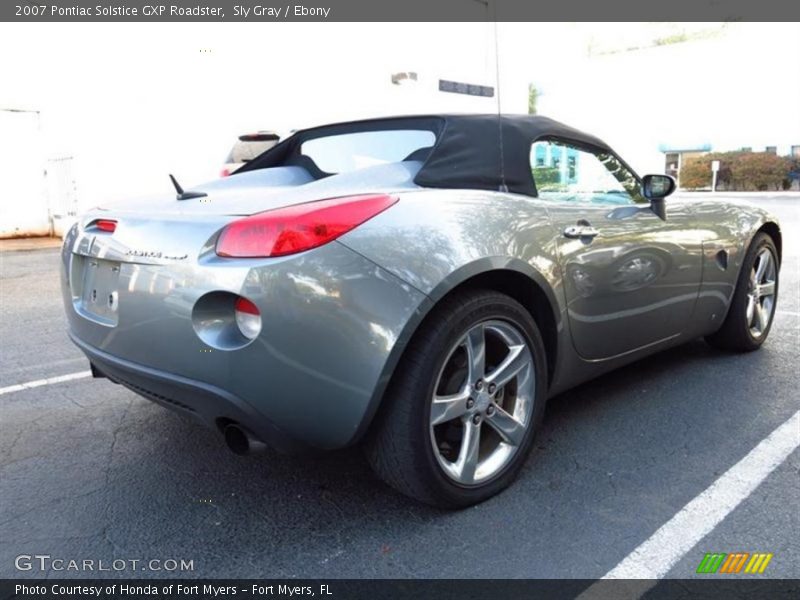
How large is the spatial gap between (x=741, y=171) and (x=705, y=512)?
127 feet

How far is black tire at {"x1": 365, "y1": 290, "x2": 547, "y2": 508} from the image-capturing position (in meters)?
2.29

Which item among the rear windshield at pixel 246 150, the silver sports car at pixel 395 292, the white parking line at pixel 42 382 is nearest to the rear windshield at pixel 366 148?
the silver sports car at pixel 395 292

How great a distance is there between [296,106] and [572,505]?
14.1 metres

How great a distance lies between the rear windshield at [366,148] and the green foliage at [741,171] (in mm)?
37603

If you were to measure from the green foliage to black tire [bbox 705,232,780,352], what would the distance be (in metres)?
35.6

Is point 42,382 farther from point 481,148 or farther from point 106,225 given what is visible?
point 481,148

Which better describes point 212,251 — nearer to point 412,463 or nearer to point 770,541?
point 412,463

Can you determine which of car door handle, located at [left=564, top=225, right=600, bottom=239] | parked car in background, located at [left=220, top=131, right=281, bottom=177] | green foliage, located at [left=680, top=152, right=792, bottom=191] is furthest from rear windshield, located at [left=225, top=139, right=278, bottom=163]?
green foliage, located at [left=680, top=152, right=792, bottom=191]

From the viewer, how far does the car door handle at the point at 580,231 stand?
2.86 metres

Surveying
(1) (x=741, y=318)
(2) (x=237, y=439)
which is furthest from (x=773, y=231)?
(2) (x=237, y=439)

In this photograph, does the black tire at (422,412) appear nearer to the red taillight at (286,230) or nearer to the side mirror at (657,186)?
the red taillight at (286,230)

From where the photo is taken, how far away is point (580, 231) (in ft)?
9.55

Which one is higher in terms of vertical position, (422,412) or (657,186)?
(657,186)

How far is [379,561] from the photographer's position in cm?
223
